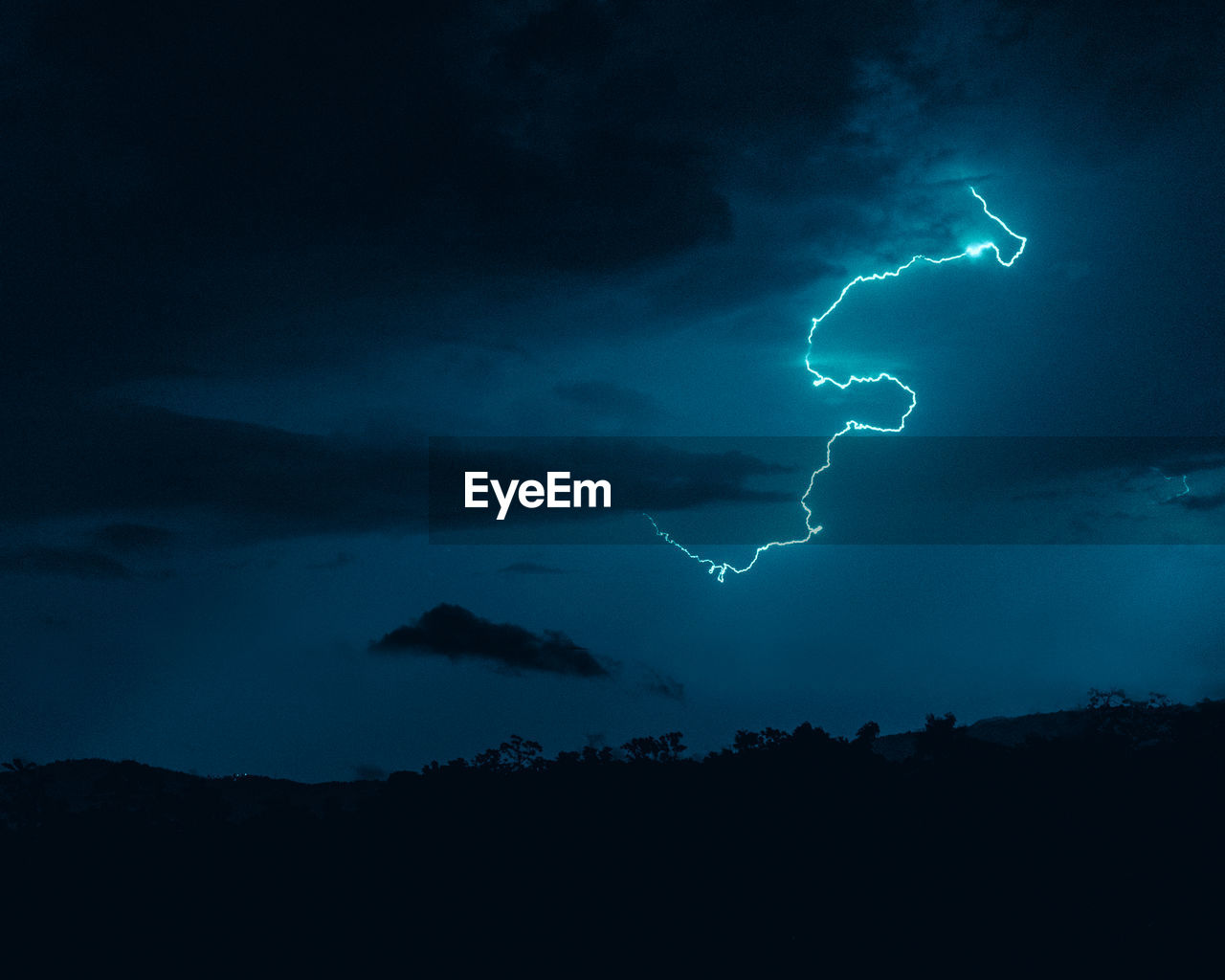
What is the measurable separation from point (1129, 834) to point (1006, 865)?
7.53 ft

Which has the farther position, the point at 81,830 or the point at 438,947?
the point at 81,830

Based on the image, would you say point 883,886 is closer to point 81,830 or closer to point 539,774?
point 539,774

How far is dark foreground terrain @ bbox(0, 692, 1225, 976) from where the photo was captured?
15695 millimetres

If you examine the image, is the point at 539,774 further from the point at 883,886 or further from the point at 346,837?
the point at 883,886

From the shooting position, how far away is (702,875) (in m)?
17.1

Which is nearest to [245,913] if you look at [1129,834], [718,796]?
[718,796]

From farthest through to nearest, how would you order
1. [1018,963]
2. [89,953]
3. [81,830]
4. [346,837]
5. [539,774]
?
[539,774] → [81,830] → [346,837] → [89,953] → [1018,963]

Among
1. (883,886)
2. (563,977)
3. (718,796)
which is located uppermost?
(718,796)

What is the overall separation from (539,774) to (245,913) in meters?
7.84

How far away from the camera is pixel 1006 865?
648 inches

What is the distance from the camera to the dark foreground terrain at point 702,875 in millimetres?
15695

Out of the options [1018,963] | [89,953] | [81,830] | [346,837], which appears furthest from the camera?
[81,830]

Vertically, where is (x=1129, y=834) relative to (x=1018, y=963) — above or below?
above

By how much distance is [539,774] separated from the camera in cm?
2353
